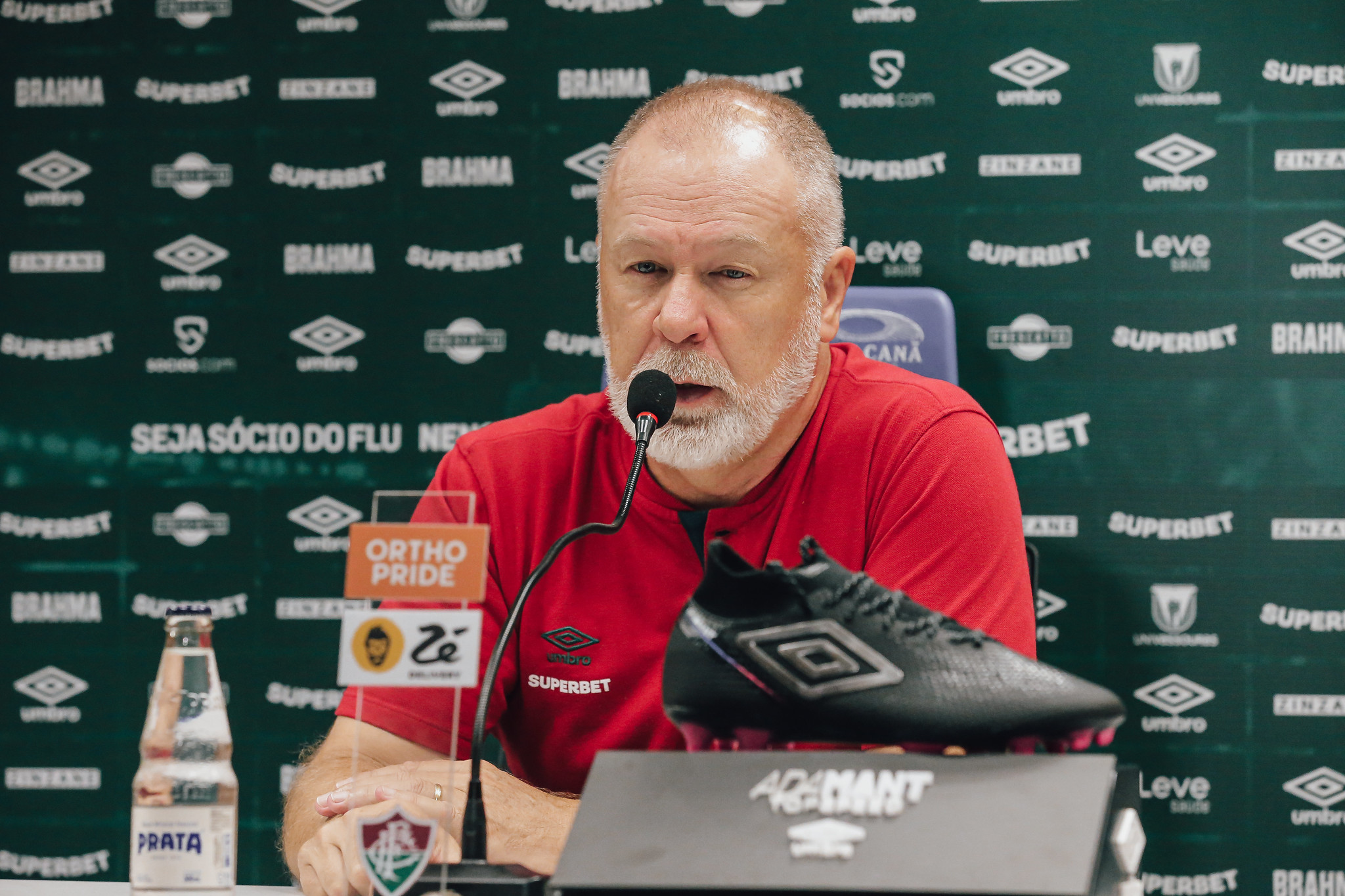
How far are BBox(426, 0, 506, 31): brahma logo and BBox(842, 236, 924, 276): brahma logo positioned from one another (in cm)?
104

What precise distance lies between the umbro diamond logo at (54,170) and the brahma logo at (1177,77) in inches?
104

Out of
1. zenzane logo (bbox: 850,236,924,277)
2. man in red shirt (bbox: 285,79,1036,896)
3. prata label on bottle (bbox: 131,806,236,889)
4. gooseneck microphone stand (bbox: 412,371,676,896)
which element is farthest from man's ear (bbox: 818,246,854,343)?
zenzane logo (bbox: 850,236,924,277)

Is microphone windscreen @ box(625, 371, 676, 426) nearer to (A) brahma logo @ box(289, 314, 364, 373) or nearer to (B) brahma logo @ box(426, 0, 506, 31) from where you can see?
(A) brahma logo @ box(289, 314, 364, 373)

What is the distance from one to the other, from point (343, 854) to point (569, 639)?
448 mm

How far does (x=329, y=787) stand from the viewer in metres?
1.02

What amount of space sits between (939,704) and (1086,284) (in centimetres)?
232

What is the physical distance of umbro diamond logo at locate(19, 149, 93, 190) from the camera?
2.94 m

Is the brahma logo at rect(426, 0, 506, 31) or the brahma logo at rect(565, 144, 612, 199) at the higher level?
the brahma logo at rect(426, 0, 506, 31)

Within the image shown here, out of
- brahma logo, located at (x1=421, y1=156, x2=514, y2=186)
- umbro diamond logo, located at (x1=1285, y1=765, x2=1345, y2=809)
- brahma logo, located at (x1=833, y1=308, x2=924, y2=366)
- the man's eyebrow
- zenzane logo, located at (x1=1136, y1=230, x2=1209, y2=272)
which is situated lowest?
umbro diamond logo, located at (x1=1285, y1=765, x2=1345, y2=809)

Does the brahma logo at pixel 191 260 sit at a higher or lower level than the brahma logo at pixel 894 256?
lower

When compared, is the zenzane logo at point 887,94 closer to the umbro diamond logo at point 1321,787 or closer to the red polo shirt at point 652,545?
the red polo shirt at point 652,545

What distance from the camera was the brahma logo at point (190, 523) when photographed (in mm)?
2852

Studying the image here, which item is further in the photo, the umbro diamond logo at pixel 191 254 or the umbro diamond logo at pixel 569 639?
the umbro diamond logo at pixel 191 254

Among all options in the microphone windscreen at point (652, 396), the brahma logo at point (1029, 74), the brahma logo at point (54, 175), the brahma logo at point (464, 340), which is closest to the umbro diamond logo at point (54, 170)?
the brahma logo at point (54, 175)
